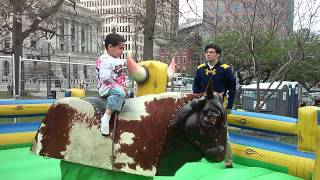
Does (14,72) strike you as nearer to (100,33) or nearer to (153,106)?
(153,106)

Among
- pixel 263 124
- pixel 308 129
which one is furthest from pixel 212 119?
pixel 263 124

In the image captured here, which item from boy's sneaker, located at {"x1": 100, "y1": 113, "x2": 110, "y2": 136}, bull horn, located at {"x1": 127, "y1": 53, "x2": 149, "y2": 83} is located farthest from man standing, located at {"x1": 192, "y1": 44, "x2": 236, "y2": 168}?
boy's sneaker, located at {"x1": 100, "y1": 113, "x2": 110, "y2": 136}

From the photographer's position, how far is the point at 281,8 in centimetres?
1069

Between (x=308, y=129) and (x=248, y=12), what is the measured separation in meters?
7.21

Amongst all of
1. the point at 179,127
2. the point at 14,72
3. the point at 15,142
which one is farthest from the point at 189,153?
the point at 14,72

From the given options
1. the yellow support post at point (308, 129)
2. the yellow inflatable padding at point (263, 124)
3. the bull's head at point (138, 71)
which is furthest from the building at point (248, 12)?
the bull's head at point (138, 71)

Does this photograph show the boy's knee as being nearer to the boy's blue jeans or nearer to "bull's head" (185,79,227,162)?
the boy's blue jeans

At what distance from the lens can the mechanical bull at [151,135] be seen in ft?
10.6

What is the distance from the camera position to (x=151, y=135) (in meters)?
3.30

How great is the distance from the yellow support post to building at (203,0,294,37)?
6.16 metres

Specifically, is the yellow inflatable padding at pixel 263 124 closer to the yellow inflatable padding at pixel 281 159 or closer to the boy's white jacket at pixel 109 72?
the yellow inflatable padding at pixel 281 159

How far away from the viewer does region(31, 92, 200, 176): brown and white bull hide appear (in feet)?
10.8

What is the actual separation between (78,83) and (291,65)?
5.69 meters

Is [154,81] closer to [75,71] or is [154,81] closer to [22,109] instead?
[22,109]
